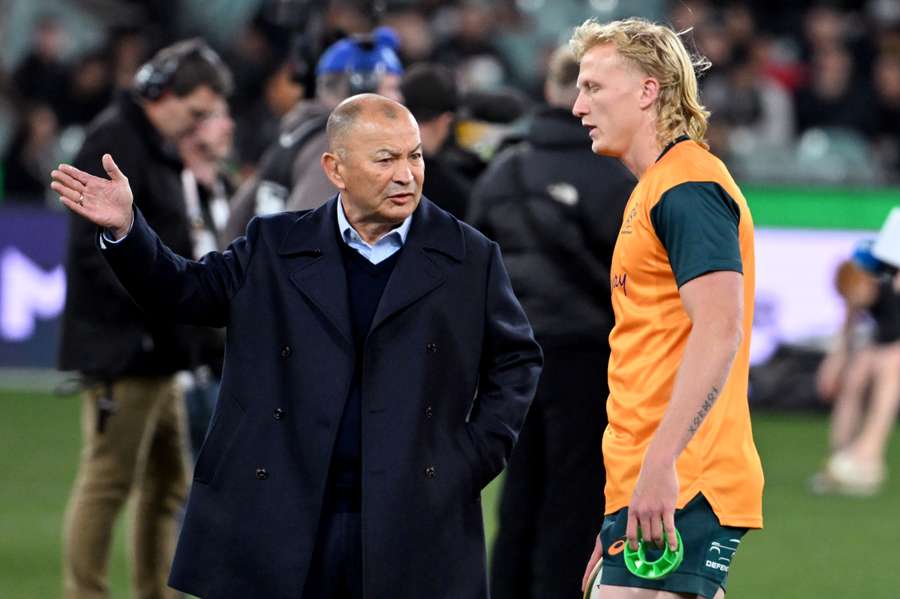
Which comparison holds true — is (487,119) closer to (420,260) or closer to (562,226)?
(562,226)

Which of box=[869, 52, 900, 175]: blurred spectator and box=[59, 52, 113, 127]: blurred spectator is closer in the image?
box=[869, 52, 900, 175]: blurred spectator

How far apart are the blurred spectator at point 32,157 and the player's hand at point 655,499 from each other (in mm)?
13192

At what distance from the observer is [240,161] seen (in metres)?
17.2

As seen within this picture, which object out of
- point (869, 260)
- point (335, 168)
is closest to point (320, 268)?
point (335, 168)

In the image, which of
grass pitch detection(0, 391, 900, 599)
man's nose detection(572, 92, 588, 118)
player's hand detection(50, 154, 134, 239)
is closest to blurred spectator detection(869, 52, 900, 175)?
grass pitch detection(0, 391, 900, 599)

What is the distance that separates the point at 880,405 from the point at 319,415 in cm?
836

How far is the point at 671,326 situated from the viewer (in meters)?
4.52

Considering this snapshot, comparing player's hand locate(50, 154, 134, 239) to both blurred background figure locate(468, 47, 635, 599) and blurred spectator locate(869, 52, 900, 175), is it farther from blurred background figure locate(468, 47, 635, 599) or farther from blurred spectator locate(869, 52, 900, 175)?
blurred spectator locate(869, 52, 900, 175)

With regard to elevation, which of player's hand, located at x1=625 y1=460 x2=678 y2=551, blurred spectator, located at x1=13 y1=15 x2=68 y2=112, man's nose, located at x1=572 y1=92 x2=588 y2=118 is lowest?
player's hand, located at x1=625 y1=460 x2=678 y2=551

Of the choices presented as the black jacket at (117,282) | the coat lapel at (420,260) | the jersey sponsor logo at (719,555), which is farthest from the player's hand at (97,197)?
the black jacket at (117,282)

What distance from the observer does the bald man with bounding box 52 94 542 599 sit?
475 centimetres

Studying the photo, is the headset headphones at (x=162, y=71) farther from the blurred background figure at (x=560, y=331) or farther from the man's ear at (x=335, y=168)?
the man's ear at (x=335, y=168)

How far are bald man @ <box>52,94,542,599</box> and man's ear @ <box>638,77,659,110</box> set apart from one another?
0.67 m

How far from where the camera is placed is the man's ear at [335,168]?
4.97 metres
